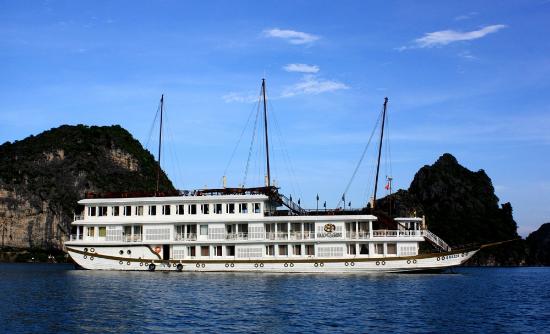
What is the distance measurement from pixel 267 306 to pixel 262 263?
17.6 meters

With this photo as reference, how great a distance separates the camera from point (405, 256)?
145ft

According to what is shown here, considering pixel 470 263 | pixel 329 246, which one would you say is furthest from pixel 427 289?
pixel 470 263

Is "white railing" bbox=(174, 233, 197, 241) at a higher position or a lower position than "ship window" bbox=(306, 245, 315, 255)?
higher

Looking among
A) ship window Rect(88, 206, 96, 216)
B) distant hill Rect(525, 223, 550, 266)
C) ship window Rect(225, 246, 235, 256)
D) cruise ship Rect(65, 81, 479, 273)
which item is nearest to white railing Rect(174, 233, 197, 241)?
cruise ship Rect(65, 81, 479, 273)

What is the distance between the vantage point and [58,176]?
121875 millimetres

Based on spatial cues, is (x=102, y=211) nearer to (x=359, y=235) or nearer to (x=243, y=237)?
(x=243, y=237)

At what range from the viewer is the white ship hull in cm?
4412

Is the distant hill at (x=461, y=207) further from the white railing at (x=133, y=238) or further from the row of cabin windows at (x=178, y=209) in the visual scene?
the white railing at (x=133, y=238)

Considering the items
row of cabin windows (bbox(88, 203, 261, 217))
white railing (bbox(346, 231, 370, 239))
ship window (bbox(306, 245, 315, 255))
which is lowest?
ship window (bbox(306, 245, 315, 255))

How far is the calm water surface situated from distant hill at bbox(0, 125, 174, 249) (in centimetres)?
7601

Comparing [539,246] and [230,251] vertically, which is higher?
[230,251]

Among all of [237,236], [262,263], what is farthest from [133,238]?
[262,263]

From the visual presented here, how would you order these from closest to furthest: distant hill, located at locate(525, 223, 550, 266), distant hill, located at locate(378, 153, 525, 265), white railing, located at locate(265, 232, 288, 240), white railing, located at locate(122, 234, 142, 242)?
white railing, located at locate(265, 232, 288, 240) < white railing, located at locate(122, 234, 142, 242) < distant hill, located at locate(378, 153, 525, 265) < distant hill, located at locate(525, 223, 550, 266)

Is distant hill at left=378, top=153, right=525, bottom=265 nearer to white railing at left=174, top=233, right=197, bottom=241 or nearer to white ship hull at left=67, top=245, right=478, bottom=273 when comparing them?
white ship hull at left=67, top=245, right=478, bottom=273
